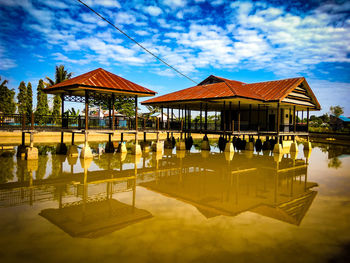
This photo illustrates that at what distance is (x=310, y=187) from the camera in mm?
11219

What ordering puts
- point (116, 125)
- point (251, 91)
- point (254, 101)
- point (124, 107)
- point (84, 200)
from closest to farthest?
point (84, 200), point (254, 101), point (116, 125), point (251, 91), point (124, 107)

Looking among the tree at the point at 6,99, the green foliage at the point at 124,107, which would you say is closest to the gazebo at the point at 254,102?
the green foliage at the point at 124,107

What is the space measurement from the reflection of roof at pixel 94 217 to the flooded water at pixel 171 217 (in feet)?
0.08

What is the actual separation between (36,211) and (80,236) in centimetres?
251

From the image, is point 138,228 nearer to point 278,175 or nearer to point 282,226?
point 282,226

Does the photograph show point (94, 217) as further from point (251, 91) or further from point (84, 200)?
point (251, 91)

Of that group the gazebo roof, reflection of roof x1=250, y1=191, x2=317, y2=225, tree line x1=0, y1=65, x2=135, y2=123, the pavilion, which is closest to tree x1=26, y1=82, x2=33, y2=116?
tree line x1=0, y1=65, x2=135, y2=123

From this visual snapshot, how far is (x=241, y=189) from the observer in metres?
10.4

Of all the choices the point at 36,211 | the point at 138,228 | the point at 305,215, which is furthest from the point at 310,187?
the point at 36,211

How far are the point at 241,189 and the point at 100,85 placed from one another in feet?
37.5

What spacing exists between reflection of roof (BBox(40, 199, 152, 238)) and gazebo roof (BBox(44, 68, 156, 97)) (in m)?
10.1

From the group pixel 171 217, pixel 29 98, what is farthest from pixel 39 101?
pixel 171 217

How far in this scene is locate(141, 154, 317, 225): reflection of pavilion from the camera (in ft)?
26.5

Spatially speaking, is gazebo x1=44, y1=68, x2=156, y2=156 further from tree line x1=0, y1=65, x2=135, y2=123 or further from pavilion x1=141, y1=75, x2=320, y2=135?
tree line x1=0, y1=65, x2=135, y2=123
